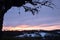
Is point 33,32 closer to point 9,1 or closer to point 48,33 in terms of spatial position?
point 48,33

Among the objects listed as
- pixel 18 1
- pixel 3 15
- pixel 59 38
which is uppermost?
pixel 18 1

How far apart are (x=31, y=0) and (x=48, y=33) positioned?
3.12 metres

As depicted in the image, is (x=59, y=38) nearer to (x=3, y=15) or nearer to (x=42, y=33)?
(x=42, y=33)

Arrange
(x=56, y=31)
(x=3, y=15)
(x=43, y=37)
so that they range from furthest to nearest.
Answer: (x=3, y=15) < (x=56, y=31) < (x=43, y=37)

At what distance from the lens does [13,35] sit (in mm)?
12773

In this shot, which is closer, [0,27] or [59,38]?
[59,38]

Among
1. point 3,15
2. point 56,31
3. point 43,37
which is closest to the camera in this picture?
point 43,37

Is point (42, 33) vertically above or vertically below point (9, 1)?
below

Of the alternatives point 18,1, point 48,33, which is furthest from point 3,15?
point 48,33

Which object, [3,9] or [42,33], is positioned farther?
[3,9]

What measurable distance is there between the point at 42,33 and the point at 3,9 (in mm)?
3330

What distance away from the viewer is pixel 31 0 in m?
14.2

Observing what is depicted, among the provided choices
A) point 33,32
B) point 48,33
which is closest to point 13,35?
point 33,32

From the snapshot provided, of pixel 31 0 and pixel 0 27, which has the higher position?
pixel 31 0
